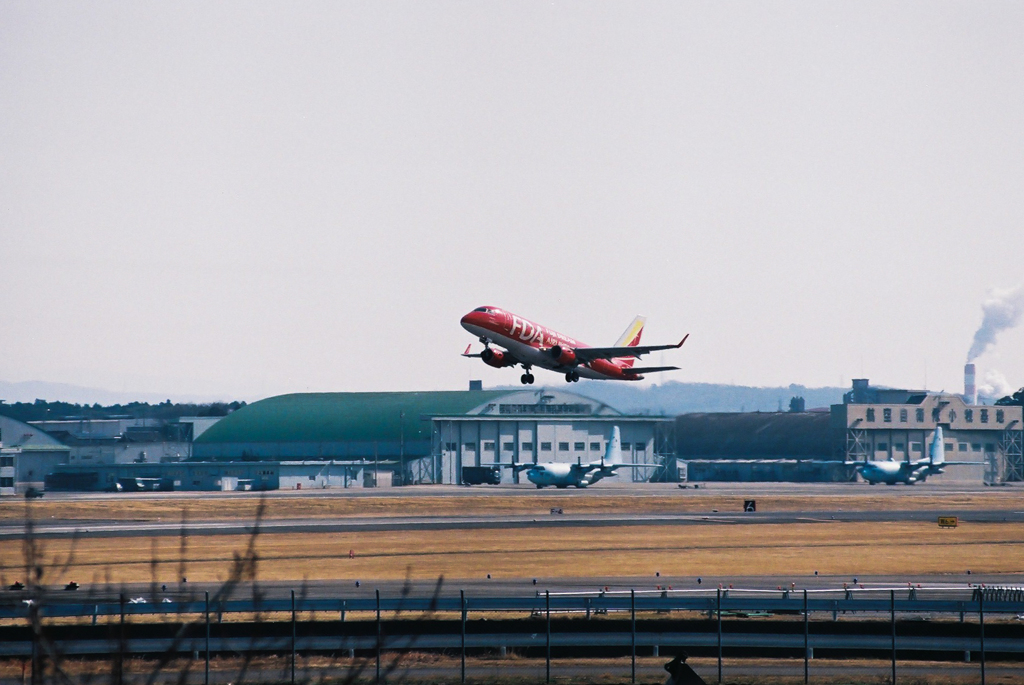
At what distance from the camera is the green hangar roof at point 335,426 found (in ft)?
566

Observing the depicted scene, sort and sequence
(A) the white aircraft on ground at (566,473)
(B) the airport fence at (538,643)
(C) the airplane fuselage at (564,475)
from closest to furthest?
(B) the airport fence at (538,643) → (C) the airplane fuselage at (564,475) → (A) the white aircraft on ground at (566,473)

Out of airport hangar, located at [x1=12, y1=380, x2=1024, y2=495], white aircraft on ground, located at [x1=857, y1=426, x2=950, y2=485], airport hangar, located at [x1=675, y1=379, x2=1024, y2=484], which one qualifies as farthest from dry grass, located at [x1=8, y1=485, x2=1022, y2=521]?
airport hangar, located at [x1=675, y1=379, x2=1024, y2=484]

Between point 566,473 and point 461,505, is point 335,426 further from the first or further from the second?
point 461,505

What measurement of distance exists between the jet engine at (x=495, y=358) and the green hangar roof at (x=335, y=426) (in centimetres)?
9910

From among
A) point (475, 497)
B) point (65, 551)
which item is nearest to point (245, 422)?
point (475, 497)

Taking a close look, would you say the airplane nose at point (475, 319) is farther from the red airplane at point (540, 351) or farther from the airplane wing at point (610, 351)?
the airplane wing at point (610, 351)

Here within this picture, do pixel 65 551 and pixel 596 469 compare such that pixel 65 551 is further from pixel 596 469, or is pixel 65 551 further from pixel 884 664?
pixel 596 469

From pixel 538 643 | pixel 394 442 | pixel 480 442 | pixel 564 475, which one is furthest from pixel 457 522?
pixel 394 442

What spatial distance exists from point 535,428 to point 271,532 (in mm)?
96666

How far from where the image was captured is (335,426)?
18012cm

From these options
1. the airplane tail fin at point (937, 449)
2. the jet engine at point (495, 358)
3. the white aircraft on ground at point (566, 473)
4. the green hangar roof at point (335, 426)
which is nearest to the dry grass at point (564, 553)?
the jet engine at point (495, 358)

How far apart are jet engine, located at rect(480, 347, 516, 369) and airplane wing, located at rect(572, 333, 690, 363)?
15.4 ft

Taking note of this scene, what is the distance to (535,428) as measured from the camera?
169 meters

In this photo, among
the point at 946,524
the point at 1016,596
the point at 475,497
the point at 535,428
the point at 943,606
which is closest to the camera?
the point at 943,606
